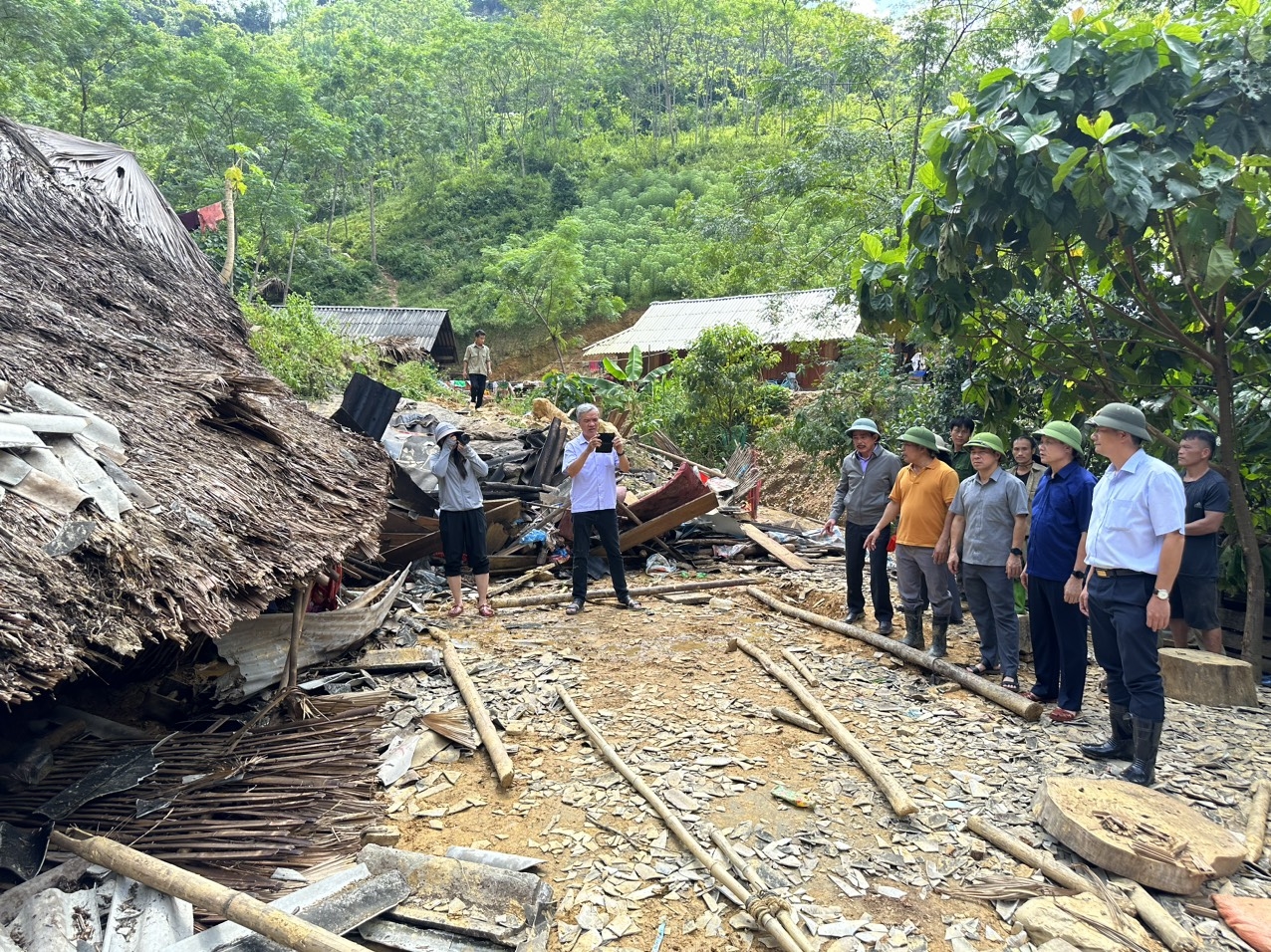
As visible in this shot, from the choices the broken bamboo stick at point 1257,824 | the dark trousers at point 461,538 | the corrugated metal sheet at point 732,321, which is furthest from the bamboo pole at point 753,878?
the corrugated metal sheet at point 732,321

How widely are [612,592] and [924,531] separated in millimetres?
3422

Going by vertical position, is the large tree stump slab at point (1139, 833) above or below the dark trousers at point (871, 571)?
below

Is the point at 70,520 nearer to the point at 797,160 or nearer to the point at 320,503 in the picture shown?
the point at 320,503

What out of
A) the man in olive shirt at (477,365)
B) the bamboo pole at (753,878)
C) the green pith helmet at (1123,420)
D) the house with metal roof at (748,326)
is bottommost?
the bamboo pole at (753,878)

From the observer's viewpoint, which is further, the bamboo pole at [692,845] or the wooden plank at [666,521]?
the wooden plank at [666,521]

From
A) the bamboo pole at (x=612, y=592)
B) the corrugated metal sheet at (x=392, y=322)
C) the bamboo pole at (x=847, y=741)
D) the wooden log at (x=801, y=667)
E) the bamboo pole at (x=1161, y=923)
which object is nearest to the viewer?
the bamboo pole at (x=1161, y=923)

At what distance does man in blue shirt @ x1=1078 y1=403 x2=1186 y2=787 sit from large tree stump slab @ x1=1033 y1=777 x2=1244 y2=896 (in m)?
0.43

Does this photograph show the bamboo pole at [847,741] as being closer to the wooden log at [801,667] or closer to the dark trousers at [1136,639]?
the wooden log at [801,667]

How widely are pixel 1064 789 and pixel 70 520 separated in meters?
4.72

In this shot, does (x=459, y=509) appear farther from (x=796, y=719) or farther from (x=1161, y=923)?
(x=1161, y=923)

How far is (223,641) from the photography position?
522 cm

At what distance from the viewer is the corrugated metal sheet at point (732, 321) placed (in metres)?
20.3

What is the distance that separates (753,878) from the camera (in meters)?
3.73

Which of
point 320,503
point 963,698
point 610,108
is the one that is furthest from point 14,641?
point 610,108
